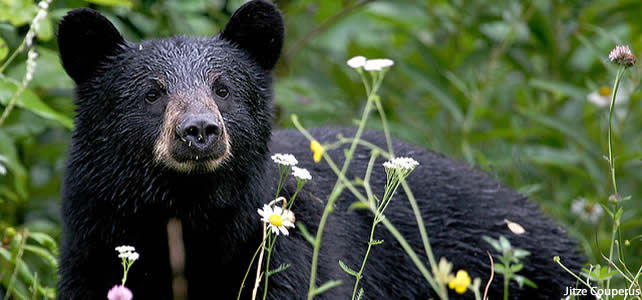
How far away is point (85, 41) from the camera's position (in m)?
4.22

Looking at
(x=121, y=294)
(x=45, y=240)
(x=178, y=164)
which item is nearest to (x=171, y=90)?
(x=178, y=164)

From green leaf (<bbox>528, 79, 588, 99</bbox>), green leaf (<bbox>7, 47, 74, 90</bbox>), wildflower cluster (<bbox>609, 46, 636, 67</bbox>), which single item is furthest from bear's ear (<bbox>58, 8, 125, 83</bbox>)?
green leaf (<bbox>528, 79, 588, 99</bbox>)

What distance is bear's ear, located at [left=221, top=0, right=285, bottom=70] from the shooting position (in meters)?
4.42

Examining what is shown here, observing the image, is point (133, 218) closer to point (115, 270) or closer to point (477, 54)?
point (115, 270)

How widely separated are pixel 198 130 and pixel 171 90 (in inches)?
17.4

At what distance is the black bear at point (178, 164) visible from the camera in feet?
13.0

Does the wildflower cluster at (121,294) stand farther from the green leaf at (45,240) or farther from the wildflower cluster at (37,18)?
the green leaf at (45,240)

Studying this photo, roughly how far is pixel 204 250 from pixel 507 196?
212 cm

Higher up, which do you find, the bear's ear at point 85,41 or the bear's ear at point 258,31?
the bear's ear at point 258,31

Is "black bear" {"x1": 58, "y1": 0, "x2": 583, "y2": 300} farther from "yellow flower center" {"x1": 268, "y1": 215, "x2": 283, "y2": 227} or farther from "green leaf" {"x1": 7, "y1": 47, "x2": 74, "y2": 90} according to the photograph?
"green leaf" {"x1": 7, "y1": 47, "x2": 74, "y2": 90}

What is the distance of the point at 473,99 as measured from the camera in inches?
272

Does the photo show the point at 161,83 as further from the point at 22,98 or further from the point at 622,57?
the point at 622,57

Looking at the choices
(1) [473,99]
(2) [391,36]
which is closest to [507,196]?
(1) [473,99]

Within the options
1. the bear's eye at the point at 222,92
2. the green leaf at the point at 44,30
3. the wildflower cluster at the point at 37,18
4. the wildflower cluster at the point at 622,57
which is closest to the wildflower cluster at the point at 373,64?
the wildflower cluster at the point at 622,57
